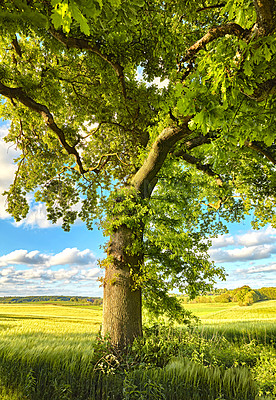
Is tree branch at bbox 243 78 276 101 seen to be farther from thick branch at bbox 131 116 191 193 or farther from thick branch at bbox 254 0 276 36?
thick branch at bbox 131 116 191 193

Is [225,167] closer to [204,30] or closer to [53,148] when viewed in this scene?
[204,30]

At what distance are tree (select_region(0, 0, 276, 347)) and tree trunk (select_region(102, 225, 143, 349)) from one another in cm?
3

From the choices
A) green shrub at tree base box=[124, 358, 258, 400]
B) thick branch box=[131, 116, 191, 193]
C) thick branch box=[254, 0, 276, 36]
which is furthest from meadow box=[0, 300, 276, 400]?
thick branch box=[254, 0, 276, 36]

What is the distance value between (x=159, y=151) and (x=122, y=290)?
4.25 m

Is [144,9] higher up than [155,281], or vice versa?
[144,9]

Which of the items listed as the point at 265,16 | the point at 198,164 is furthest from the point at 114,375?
the point at 198,164

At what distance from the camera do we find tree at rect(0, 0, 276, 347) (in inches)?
159

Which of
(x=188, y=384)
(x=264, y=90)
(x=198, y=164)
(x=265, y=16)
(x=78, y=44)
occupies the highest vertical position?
(x=78, y=44)

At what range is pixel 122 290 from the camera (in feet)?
22.8

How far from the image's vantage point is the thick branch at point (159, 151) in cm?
740

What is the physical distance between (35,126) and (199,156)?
809 cm

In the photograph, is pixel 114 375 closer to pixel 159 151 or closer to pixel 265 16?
pixel 159 151

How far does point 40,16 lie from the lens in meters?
3.72

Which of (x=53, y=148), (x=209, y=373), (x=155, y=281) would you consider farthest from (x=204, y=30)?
(x=209, y=373)
